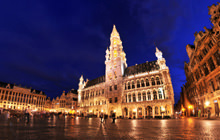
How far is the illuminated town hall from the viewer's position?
116 ft

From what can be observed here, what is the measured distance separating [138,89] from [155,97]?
5.81m

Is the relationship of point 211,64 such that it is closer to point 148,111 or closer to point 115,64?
point 148,111

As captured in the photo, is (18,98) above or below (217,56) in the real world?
below

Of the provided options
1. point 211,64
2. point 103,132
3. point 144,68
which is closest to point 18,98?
point 144,68

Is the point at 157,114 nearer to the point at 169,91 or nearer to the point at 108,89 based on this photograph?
the point at 169,91

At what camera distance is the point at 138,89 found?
39812 millimetres

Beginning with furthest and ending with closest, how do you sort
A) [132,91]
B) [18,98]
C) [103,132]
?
[18,98] → [132,91] → [103,132]

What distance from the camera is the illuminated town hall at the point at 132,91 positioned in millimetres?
35375

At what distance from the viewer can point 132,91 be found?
4116 cm

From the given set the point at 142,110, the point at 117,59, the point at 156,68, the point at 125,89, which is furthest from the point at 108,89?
the point at 156,68

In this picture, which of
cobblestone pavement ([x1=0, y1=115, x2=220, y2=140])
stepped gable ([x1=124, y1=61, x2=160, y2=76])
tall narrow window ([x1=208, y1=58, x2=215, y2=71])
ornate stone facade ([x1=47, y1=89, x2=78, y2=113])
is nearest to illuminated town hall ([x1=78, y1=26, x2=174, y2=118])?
stepped gable ([x1=124, y1=61, x2=160, y2=76])

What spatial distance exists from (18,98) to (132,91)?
74.9 m

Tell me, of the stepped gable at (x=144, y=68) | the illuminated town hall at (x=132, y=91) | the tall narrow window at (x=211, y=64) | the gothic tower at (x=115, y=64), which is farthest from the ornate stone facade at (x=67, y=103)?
the tall narrow window at (x=211, y=64)

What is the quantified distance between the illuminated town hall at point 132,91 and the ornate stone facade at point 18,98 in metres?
45.7
